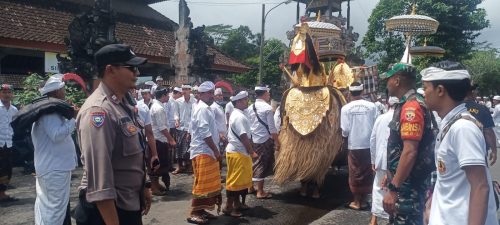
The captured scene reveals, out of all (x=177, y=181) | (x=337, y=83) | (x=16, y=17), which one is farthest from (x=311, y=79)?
(x=16, y=17)

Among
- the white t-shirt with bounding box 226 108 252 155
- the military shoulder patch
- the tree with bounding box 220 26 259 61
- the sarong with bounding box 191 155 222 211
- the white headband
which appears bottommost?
the sarong with bounding box 191 155 222 211

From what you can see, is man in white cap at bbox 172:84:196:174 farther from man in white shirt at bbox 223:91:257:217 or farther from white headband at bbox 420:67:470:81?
white headband at bbox 420:67:470:81

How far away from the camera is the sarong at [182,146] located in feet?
28.2

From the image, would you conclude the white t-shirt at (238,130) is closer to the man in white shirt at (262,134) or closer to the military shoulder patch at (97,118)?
the man in white shirt at (262,134)

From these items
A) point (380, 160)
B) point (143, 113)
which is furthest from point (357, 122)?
point (143, 113)

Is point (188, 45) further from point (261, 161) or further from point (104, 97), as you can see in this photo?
point (104, 97)

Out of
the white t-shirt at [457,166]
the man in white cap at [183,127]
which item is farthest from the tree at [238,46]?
the white t-shirt at [457,166]

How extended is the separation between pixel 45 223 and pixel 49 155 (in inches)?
24.1

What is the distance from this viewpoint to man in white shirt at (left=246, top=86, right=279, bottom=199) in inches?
250

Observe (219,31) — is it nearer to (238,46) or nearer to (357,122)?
(238,46)

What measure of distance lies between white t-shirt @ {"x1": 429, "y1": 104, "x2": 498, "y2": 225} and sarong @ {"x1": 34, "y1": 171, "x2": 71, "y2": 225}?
3174 millimetres

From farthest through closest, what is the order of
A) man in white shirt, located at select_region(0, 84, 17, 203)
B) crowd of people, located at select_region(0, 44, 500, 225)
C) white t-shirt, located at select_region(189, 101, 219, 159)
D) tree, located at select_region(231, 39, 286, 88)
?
tree, located at select_region(231, 39, 286, 88), man in white shirt, located at select_region(0, 84, 17, 203), white t-shirt, located at select_region(189, 101, 219, 159), crowd of people, located at select_region(0, 44, 500, 225)

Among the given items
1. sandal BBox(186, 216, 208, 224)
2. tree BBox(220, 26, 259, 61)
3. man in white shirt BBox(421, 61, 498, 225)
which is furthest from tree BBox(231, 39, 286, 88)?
man in white shirt BBox(421, 61, 498, 225)

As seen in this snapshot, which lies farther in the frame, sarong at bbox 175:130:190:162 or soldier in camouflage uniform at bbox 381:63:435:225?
sarong at bbox 175:130:190:162
